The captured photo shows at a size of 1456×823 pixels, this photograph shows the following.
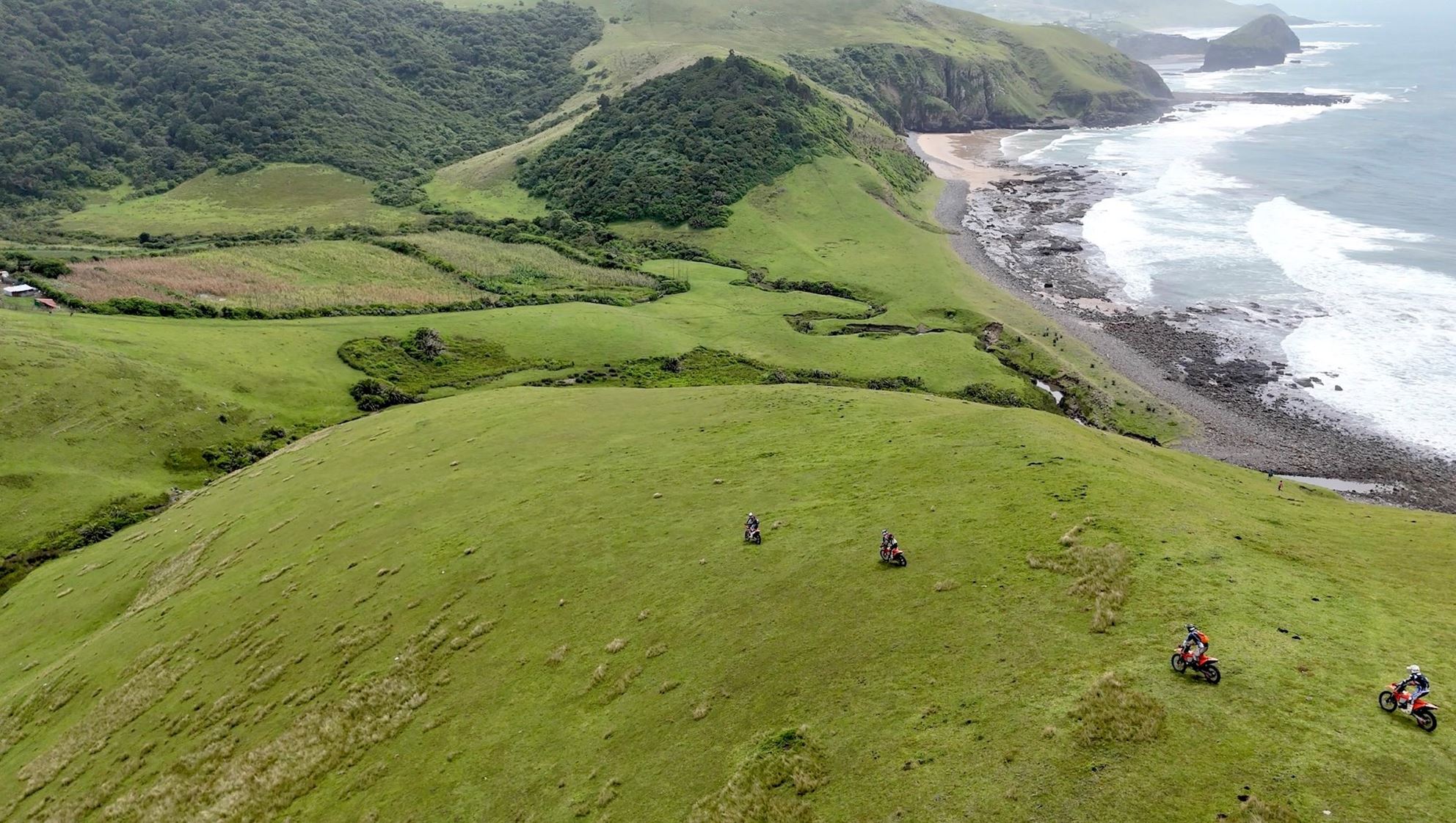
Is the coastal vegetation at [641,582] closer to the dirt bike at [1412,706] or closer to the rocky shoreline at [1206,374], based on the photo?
the dirt bike at [1412,706]

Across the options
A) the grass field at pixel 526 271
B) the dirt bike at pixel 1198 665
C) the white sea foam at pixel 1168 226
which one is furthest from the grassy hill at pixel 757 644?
the white sea foam at pixel 1168 226

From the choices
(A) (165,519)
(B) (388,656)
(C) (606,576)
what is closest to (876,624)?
(C) (606,576)

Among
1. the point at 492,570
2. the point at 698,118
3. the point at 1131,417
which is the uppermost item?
the point at 698,118

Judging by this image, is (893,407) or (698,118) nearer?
(893,407)

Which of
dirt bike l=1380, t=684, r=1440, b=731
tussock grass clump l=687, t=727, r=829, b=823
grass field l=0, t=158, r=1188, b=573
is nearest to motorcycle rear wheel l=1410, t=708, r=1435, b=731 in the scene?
dirt bike l=1380, t=684, r=1440, b=731

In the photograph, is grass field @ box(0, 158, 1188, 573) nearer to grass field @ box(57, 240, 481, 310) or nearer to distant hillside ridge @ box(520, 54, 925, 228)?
grass field @ box(57, 240, 481, 310)

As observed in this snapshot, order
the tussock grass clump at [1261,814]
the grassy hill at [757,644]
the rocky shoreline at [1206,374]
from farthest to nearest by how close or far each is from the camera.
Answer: the rocky shoreline at [1206,374]
the grassy hill at [757,644]
the tussock grass clump at [1261,814]

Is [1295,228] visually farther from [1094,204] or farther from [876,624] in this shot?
[876,624]
